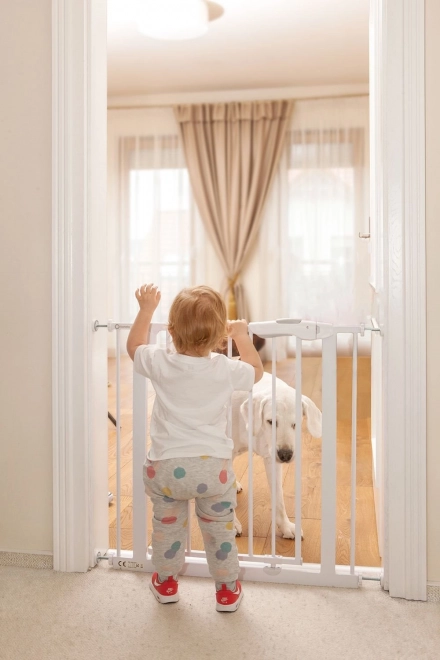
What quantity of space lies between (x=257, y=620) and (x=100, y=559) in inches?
22.7

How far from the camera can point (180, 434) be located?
1655mm

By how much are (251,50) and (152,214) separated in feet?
6.48

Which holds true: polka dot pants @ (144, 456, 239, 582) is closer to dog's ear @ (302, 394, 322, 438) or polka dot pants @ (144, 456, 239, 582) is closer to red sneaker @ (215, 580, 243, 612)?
red sneaker @ (215, 580, 243, 612)

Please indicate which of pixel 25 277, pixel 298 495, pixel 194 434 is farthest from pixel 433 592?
pixel 25 277

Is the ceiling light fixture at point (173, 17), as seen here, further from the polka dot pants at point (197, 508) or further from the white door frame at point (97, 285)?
the polka dot pants at point (197, 508)

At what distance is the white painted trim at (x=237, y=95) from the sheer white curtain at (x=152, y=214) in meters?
0.12

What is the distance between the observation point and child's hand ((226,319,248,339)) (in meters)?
1.76

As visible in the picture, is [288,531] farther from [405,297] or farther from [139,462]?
[405,297]

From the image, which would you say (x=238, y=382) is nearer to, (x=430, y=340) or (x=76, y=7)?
(x=430, y=340)

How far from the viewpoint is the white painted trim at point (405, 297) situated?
1712mm

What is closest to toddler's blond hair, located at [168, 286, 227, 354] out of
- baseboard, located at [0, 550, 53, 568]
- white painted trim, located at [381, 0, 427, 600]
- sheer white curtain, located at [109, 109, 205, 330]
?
white painted trim, located at [381, 0, 427, 600]

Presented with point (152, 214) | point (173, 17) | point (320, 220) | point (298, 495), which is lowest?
point (298, 495)

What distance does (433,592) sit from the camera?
1.76 meters

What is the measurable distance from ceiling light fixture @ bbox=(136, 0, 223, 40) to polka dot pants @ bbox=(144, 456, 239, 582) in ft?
11.4
